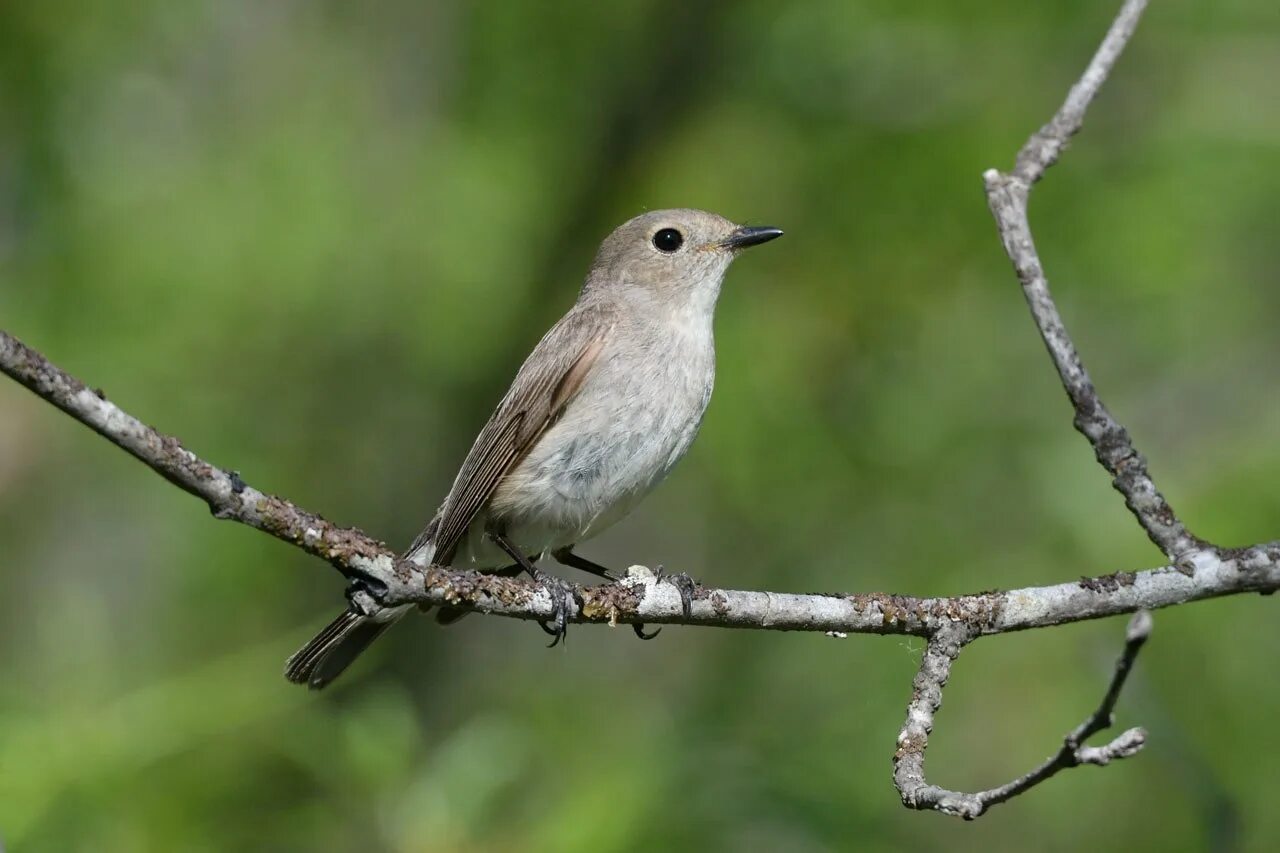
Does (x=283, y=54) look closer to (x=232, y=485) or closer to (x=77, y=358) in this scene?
(x=77, y=358)

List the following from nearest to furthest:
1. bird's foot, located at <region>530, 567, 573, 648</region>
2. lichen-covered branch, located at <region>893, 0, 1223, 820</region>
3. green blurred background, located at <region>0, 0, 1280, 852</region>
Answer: lichen-covered branch, located at <region>893, 0, 1223, 820</region>, bird's foot, located at <region>530, 567, 573, 648</region>, green blurred background, located at <region>0, 0, 1280, 852</region>

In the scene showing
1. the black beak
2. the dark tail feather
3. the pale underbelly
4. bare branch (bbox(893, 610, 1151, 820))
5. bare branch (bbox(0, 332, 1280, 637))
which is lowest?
bare branch (bbox(893, 610, 1151, 820))

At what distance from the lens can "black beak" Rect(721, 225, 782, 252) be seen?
5.44 m

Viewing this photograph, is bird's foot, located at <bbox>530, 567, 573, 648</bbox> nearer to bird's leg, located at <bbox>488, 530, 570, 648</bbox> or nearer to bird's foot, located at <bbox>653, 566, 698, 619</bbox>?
bird's leg, located at <bbox>488, 530, 570, 648</bbox>

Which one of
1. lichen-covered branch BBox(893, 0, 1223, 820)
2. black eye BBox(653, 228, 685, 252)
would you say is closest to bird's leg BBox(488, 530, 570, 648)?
lichen-covered branch BBox(893, 0, 1223, 820)

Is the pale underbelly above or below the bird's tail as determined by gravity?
above

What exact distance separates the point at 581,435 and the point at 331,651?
1.19 meters

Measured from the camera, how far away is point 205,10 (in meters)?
7.92

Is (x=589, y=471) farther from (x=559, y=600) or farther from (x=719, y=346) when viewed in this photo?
(x=719, y=346)

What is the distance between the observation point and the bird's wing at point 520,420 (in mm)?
4945

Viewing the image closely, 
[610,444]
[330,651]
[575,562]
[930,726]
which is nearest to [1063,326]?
[930,726]

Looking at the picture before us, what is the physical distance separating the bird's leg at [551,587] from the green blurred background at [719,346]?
3.22 feet

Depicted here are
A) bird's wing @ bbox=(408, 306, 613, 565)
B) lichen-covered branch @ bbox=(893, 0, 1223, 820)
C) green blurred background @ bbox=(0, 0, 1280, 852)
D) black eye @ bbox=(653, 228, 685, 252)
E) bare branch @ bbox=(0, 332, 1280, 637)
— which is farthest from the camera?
green blurred background @ bbox=(0, 0, 1280, 852)

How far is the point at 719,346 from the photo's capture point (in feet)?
22.3
